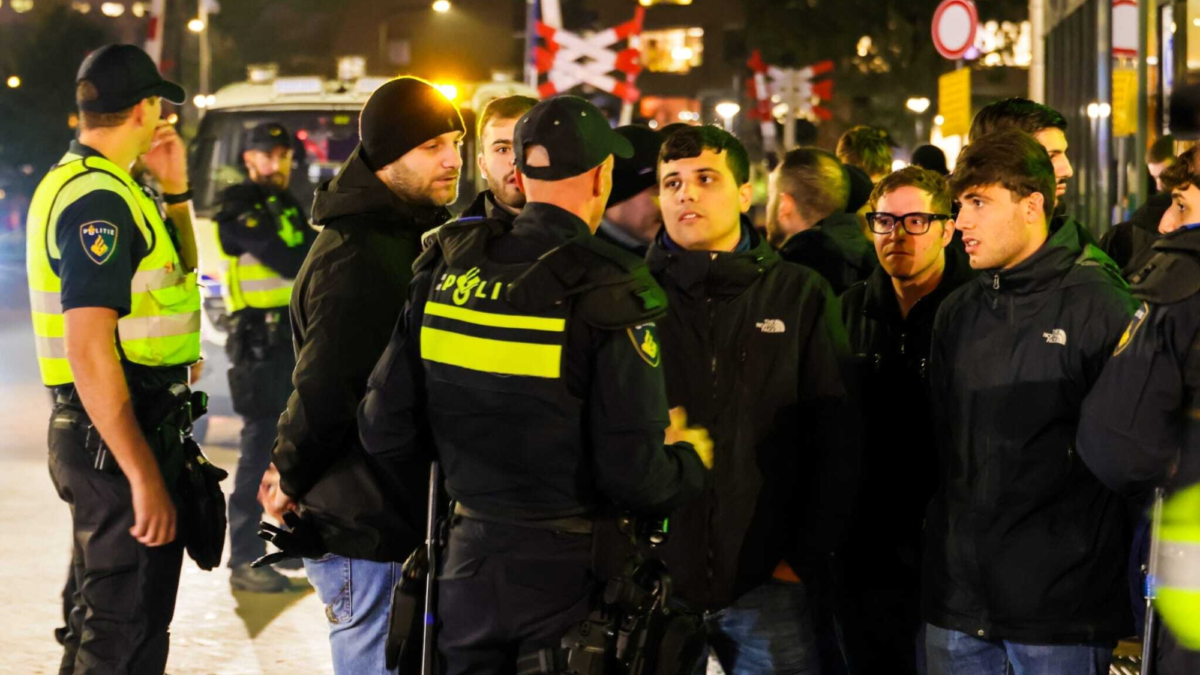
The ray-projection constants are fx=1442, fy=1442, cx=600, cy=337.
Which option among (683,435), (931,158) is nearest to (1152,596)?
(683,435)

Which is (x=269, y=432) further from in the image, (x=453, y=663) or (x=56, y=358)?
(x=453, y=663)

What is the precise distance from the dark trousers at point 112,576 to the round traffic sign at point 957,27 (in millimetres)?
10906

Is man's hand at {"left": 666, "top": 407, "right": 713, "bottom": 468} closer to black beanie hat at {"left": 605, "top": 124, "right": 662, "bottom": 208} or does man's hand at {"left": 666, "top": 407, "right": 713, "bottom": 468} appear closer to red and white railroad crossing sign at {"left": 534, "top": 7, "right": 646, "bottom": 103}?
black beanie hat at {"left": 605, "top": 124, "right": 662, "bottom": 208}

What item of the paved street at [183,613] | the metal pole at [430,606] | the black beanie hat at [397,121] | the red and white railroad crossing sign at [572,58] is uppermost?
the red and white railroad crossing sign at [572,58]

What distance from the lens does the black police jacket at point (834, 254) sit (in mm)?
4992

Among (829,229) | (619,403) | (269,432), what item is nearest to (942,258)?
(829,229)

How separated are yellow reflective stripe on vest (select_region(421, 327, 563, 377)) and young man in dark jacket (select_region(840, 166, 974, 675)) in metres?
1.42

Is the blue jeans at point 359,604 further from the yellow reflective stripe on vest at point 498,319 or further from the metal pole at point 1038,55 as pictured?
the metal pole at point 1038,55

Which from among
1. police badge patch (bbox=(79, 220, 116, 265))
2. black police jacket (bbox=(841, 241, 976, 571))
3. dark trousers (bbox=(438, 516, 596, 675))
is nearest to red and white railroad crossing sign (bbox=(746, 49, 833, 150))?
black police jacket (bbox=(841, 241, 976, 571))

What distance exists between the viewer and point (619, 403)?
117 inches

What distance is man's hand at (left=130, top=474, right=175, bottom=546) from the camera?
13.2 ft

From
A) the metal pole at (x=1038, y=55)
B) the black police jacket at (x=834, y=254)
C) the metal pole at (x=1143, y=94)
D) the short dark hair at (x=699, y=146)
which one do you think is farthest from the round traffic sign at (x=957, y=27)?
the short dark hair at (x=699, y=146)

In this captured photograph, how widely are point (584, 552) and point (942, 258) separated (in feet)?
6.37

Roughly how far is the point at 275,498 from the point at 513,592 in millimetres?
938
